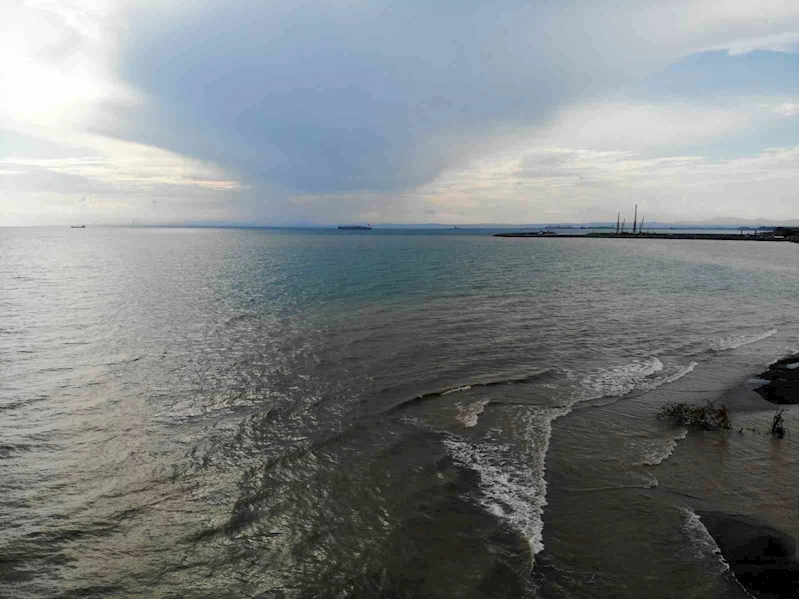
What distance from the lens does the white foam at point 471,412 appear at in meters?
14.3

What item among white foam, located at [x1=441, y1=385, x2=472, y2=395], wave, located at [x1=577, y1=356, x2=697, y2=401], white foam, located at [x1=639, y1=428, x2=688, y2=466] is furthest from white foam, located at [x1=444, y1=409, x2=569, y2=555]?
wave, located at [x1=577, y1=356, x2=697, y2=401]

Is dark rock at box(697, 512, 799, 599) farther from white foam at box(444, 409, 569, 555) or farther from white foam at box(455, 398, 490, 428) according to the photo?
white foam at box(455, 398, 490, 428)

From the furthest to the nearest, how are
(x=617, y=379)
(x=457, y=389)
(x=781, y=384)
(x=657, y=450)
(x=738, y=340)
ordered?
(x=738, y=340)
(x=617, y=379)
(x=781, y=384)
(x=457, y=389)
(x=657, y=450)

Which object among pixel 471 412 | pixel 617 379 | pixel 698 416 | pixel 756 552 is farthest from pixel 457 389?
pixel 756 552

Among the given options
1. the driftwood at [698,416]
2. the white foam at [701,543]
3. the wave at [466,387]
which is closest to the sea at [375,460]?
the white foam at [701,543]

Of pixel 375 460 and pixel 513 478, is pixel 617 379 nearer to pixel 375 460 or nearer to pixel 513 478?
pixel 513 478

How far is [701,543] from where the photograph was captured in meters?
8.70

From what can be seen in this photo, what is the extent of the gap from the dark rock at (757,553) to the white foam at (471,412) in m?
6.47

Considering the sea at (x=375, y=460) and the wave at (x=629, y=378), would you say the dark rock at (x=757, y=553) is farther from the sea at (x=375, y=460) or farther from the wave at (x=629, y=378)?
the wave at (x=629, y=378)

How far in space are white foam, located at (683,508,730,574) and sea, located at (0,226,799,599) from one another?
5cm

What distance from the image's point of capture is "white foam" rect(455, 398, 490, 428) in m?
14.3

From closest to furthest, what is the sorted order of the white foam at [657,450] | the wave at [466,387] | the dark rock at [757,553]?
1. the dark rock at [757,553]
2. the white foam at [657,450]
3. the wave at [466,387]

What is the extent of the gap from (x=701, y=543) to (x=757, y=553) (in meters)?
0.91

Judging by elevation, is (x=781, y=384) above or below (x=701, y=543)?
above
